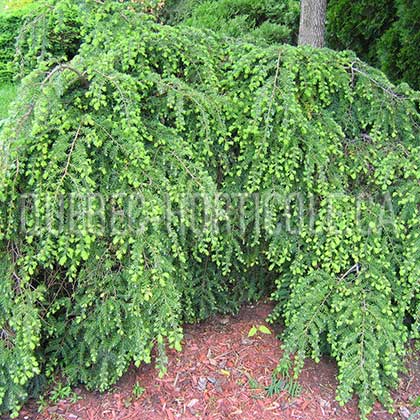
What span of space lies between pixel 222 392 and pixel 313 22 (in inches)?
129

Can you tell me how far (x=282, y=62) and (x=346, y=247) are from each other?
41.0 inches

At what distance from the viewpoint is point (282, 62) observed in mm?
2566

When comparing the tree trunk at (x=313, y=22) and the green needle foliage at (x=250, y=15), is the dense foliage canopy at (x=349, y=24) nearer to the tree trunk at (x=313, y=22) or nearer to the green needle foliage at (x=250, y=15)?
the green needle foliage at (x=250, y=15)

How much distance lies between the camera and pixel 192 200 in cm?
236

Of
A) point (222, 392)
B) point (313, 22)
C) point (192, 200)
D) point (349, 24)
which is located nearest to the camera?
point (192, 200)

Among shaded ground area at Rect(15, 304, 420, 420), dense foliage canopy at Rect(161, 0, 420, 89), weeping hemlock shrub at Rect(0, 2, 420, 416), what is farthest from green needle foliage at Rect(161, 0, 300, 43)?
shaded ground area at Rect(15, 304, 420, 420)

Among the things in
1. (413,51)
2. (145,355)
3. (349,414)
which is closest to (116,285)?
(145,355)

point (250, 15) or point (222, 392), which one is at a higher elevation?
point (250, 15)

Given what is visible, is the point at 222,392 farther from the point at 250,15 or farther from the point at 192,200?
the point at 250,15

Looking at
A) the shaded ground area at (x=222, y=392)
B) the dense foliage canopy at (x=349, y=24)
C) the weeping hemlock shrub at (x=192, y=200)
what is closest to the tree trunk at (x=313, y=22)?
the dense foliage canopy at (x=349, y=24)

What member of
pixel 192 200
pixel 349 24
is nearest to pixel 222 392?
pixel 192 200

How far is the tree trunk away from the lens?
4.27 m

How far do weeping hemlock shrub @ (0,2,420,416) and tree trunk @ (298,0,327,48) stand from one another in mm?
1762

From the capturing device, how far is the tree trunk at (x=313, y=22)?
14.0ft
